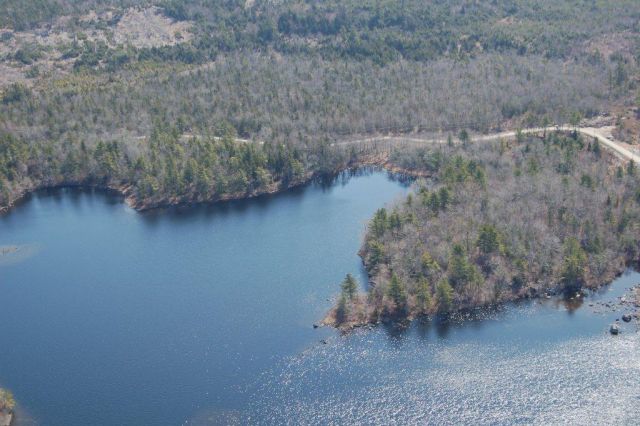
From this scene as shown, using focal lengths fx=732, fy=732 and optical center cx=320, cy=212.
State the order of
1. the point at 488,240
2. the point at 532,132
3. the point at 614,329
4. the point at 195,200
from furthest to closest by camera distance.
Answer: the point at 532,132 → the point at 195,200 → the point at 488,240 → the point at 614,329

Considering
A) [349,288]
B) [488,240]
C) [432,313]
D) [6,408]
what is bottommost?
[6,408]

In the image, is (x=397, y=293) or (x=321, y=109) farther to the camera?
(x=321, y=109)

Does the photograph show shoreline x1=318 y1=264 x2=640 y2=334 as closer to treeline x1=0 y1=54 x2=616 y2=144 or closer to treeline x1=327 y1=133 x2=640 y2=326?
treeline x1=327 y1=133 x2=640 y2=326

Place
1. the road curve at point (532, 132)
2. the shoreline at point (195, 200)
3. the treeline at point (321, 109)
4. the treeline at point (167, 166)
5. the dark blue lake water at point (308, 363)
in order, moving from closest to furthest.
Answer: the dark blue lake water at point (308, 363)
the road curve at point (532, 132)
the shoreline at point (195, 200)
the treeline at point (167, 166)
the treeline at point (321, 109)

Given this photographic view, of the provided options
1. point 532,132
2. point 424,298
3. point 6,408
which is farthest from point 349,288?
point 532,132

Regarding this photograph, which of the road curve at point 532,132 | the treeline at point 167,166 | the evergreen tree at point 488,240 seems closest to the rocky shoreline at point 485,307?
the evergreen tree at point 488,240

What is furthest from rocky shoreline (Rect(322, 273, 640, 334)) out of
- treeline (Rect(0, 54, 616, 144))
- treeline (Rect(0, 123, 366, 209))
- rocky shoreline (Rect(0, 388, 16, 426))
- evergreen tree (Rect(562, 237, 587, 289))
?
treeline (Rect(0, 54, 616, 144))

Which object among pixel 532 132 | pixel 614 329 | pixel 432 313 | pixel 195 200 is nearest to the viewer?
pixel 614 329

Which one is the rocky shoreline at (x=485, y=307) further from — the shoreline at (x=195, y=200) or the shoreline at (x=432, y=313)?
the shoreline at (x=195, y=200)

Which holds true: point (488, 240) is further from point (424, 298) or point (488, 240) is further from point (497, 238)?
point (424, 298)
